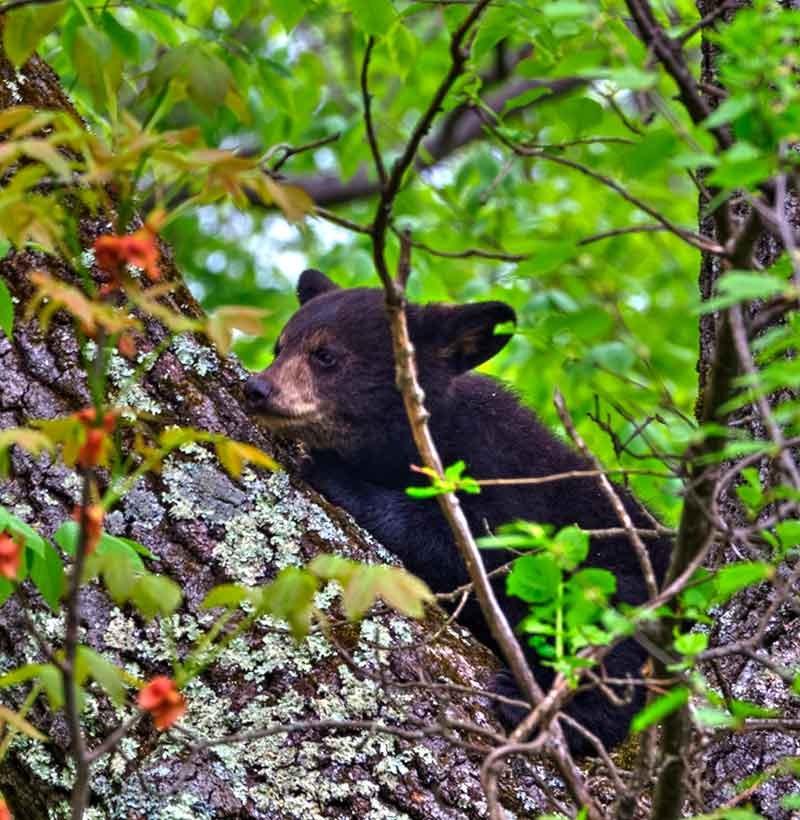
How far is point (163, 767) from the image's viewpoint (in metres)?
2.83

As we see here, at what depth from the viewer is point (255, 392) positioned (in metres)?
3.83

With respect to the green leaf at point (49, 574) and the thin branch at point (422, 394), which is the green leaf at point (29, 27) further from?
the green leaf at point (49, 574)

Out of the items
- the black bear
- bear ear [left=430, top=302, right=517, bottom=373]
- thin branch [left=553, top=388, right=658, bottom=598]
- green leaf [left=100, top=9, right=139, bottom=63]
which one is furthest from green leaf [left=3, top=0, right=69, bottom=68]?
bear ear [left=430, top=302, right=517, bottom=373]

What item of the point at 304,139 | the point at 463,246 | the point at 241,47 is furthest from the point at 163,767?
the point at 304,139

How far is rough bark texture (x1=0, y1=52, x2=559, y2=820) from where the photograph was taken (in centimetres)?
284

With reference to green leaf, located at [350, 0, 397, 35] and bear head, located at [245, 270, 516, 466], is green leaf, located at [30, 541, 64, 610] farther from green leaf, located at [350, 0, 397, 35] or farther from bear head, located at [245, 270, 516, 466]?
bear head, located at [245, 270, 516, 466]

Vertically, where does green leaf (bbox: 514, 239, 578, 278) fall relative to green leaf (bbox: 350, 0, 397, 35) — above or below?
below

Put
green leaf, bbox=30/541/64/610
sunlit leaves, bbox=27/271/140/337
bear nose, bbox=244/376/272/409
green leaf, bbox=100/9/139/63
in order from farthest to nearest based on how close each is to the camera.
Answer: green leaf, bbox=100/9/139/63 < bear nose, bbox=244/376/272/409 < green leaf, bbox=30/541/64/610 < sunlit leaves, bbox=27/271/140/337

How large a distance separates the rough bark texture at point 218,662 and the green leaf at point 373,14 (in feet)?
3.81

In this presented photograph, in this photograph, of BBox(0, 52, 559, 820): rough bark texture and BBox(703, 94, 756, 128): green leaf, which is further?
BBox(0, 52, 559, 820): rough bark texture

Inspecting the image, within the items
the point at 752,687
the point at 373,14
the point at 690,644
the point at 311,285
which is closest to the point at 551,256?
the point at 690,644

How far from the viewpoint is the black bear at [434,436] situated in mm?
4578

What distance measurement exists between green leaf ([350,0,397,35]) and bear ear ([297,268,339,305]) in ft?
6.05

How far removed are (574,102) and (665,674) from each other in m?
1.70
